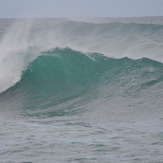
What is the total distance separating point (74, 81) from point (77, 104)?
8.30ft

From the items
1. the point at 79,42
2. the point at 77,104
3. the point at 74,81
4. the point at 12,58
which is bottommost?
the point at 77,104

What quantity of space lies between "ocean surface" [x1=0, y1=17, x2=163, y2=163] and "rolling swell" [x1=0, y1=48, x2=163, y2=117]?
0.03 m

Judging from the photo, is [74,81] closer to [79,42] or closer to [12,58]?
[12,58]

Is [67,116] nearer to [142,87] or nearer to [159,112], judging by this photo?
[159,112]

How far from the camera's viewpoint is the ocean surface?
544cm

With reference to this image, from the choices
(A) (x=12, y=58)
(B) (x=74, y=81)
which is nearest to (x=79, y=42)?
(A) (x=12, y=58)

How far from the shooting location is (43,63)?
42.3ft

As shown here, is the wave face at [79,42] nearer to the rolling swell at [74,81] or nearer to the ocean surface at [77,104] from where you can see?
the ocean surface at [77,104]

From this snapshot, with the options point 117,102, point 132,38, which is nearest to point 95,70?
point 117,102

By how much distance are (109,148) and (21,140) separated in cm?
167

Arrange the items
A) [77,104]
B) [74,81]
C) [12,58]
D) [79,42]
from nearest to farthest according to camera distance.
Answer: [77,104] < [74,81] < [12,58] < [79,42]

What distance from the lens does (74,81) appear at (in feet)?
38.3

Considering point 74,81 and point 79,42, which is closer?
point 74,81

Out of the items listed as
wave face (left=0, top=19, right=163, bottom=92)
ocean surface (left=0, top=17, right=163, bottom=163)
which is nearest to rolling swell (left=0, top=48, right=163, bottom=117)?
ocean surface (left=0, top=17, right=163, bottom=163)
